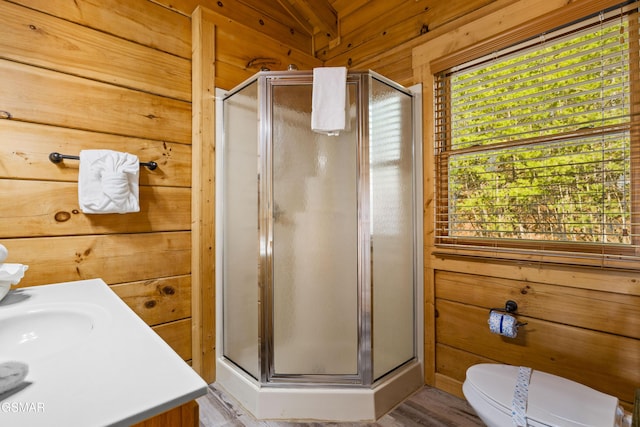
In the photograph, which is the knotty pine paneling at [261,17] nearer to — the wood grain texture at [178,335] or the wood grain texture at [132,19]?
the wood grain texture at [132,19]

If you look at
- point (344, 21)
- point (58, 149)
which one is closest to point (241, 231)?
point (58, 149)

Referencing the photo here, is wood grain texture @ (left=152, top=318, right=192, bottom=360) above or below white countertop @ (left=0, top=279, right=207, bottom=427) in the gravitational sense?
below

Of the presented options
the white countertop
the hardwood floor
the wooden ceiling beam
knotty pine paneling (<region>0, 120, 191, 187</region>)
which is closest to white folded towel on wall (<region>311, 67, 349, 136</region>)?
knotty pine paneling (<region>0, 120, 191, 187</region>)

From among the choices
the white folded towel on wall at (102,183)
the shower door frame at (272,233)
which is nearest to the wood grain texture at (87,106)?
the white folded towel on wall at (102,183)

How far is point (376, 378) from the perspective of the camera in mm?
1690

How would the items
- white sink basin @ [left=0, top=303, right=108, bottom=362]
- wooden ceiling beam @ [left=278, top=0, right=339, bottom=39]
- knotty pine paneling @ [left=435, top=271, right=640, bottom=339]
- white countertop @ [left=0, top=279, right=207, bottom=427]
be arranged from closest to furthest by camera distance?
1. white countertop @ [left=0, top=279, right=207, bottom=427]
2. white sink basin @ [left=0, top=303, right=108, bottom=362]
3. knotty pine paneling @ [left=435, top=271, right=640, bottom=339]
4. wooden ceiling beam @ [left=278, top=0, right=339, bottom=39]

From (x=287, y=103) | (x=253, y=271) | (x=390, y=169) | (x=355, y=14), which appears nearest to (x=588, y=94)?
(x=390, y=169)

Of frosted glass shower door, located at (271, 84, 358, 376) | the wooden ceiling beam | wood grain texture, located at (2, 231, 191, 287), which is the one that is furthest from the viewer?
the wooden ceiling beam

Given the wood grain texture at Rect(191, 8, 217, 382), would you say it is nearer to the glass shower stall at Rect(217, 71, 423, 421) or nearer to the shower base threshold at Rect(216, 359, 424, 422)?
the glass shower stall at Rect(217, 71, 423, 421)

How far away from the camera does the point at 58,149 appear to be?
151 centimetres

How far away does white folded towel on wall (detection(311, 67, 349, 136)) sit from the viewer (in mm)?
1602

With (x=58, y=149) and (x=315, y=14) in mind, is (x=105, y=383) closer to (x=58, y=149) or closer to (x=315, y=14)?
(x=58, y=149)

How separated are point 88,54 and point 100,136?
0.39 meters

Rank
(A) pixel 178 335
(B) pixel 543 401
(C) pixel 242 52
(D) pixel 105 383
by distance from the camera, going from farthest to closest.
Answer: (C) pixel 242 52 < (A) pixel 178 335 < (B) pixel 543 401 < (D) pixel 105 383
